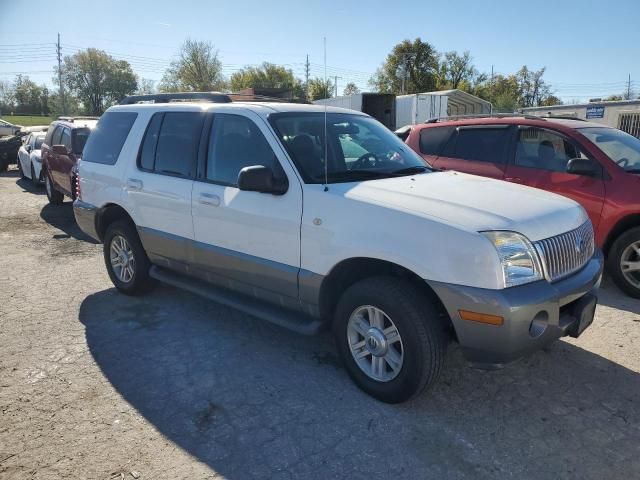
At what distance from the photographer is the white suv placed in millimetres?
2811

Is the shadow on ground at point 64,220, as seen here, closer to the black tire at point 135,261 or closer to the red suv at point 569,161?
the black tire at point 135,261

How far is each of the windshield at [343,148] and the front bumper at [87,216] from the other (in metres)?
2.71

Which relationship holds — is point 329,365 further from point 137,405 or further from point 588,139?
point 588,139

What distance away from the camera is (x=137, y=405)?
328cm

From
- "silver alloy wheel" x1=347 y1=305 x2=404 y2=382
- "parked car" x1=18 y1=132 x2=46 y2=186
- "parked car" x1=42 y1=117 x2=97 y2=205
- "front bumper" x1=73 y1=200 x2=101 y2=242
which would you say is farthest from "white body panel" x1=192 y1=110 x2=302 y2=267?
"parked car" x1=18 y1=132 x2=46 y2=186

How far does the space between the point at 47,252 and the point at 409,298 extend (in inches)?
241

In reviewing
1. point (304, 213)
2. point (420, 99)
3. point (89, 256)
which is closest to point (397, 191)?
point (304, 213)

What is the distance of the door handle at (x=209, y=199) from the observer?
398cm

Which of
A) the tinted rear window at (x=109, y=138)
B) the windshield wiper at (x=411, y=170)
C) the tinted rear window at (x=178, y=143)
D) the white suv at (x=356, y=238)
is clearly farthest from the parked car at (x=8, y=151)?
the windshield wiper at (x=411, y=170)

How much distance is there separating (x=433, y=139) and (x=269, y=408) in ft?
15.8

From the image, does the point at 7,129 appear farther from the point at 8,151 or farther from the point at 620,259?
the point at 620,259

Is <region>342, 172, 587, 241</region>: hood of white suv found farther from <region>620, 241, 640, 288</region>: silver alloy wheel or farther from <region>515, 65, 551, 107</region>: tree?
<region>515, 65, 551, 107</region>: tree

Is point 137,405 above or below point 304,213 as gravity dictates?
below

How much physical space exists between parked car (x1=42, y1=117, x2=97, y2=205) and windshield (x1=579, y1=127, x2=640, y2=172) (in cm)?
786
